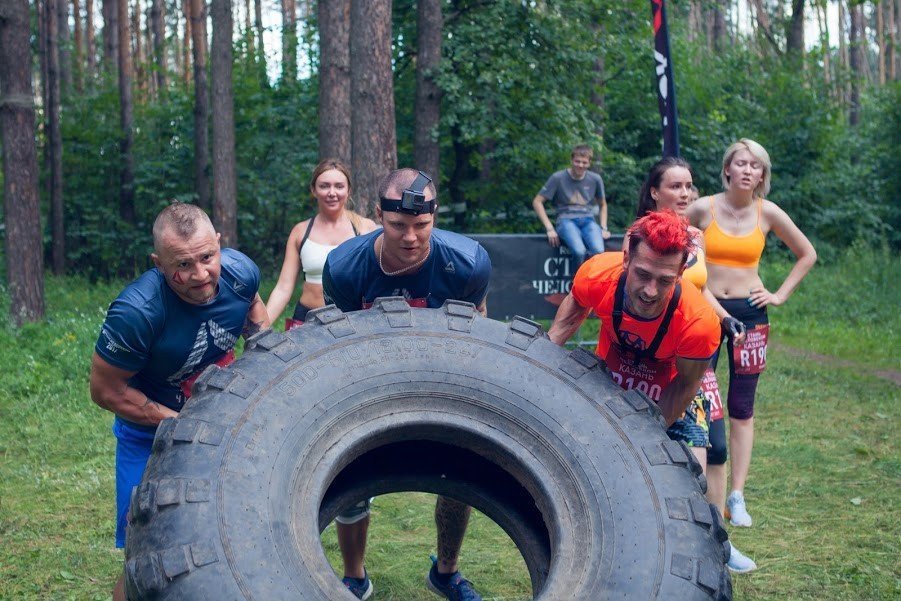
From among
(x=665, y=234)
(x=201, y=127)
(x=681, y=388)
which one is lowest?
(x=681, y=388)

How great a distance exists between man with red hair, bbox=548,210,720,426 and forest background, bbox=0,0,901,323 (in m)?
6.65

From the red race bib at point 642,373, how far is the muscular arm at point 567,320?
162 mm

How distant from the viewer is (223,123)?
1448 cm

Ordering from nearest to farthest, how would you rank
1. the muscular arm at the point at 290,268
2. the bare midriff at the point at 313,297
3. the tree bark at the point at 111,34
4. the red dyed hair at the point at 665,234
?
the red dyed hair at the point at 665,234
the muscular arm at the point at 290,268
the bare midriff at the point at 313,297
the tree bark at the point at 111,34

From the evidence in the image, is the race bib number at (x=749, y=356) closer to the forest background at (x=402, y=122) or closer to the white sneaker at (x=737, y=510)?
the white sneaker at (x=737, y=510)

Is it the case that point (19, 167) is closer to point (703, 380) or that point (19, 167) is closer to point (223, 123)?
point (223, 123)

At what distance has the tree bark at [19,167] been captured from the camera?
10.6 metres

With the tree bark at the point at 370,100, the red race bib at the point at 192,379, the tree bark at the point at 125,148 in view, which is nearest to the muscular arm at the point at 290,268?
the red race bib at the point at 192,379

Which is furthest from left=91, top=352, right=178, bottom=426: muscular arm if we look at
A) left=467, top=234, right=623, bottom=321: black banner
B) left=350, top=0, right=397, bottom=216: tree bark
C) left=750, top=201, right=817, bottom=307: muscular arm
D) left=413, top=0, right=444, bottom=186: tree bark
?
left=413, top=0, right=444, bottom=186: tree bark

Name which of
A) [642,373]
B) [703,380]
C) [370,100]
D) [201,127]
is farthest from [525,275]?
[201,127]

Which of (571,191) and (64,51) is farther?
(64,51)

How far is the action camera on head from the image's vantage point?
3150 millimetres

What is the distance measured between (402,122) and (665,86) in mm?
8514

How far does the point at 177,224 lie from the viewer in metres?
2.94
